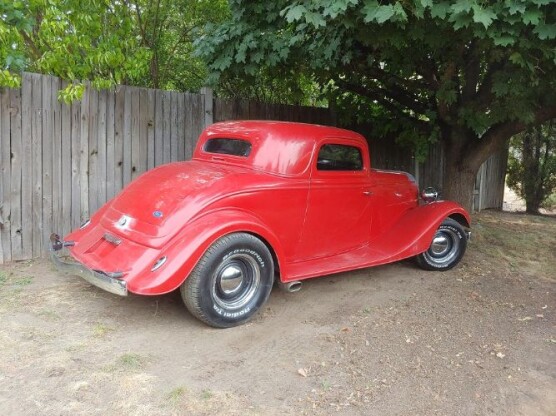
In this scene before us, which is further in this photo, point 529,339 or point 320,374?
point 529,339

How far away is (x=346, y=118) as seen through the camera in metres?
8.58

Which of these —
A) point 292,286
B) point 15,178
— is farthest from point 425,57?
point 15,178

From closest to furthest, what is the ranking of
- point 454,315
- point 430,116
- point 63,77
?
point 454,315, point 63,77, point 430,116

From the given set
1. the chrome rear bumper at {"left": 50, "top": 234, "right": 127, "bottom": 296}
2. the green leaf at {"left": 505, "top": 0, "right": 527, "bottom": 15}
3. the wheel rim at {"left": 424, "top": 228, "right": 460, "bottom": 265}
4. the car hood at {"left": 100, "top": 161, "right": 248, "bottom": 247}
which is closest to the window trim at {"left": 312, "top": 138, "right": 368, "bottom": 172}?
the car hood at {"left": 100, "top": 161, "right": 248, "bottom": 247}

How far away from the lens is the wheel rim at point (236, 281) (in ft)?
14.0

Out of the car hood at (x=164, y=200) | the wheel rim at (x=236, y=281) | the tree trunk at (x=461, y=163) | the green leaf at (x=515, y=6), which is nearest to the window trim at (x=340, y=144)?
the car hood at (x=164, y=200)

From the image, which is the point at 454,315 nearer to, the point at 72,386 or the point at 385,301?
the point at 385,301

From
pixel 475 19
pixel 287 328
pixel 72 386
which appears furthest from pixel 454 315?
pixel 72 386

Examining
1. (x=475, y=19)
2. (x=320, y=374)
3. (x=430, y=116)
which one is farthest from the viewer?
(x=430, y=116)

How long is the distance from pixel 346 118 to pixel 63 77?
4.62 metres

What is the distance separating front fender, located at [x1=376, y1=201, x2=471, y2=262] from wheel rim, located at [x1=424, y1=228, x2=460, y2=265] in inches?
9.6

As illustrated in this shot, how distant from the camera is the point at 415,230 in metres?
5.86

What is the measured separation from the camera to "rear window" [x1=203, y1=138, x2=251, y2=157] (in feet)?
16.9

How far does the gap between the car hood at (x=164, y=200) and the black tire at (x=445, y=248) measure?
273 centimetres
